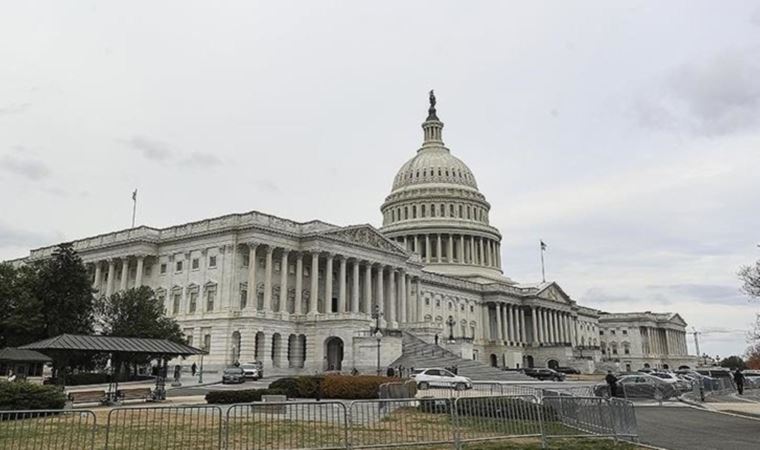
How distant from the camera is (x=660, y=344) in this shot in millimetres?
165125

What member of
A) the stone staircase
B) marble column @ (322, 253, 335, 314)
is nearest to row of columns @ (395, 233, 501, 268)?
marble column @ (322, 253, 335, 314)

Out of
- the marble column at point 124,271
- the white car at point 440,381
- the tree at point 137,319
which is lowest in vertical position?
the white car at point 440,381

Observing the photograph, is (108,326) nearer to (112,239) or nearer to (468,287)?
(112,239)

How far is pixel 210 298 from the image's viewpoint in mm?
74000

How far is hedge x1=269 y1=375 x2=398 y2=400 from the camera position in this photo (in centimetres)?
3612

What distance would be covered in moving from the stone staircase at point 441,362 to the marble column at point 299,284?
12317 mm

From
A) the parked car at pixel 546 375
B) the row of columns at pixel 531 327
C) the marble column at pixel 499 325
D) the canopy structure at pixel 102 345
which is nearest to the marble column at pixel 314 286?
the parked car at pixel 546 375

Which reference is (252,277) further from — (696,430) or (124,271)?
(696,430)

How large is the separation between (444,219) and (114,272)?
6098 centimetres

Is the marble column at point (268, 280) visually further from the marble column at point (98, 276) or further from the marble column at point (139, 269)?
A: the marble column at point (98, 276)

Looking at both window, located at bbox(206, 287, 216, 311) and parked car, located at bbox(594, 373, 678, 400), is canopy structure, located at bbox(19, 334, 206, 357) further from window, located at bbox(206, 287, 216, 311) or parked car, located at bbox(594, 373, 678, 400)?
window, located at bbox(206, 287, 216, 311)

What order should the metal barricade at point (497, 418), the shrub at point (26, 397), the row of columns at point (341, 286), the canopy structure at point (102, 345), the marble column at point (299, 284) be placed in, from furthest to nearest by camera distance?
the marble column at point (299, 284) → the row of columns at point (341, 286) → the canopy structure at point (102, 345) → the shrub at point (26, 397) → the metal barricade at point (497, 418)

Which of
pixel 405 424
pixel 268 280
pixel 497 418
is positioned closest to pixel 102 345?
pixel 405 424

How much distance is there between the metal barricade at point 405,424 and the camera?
1738 cm
